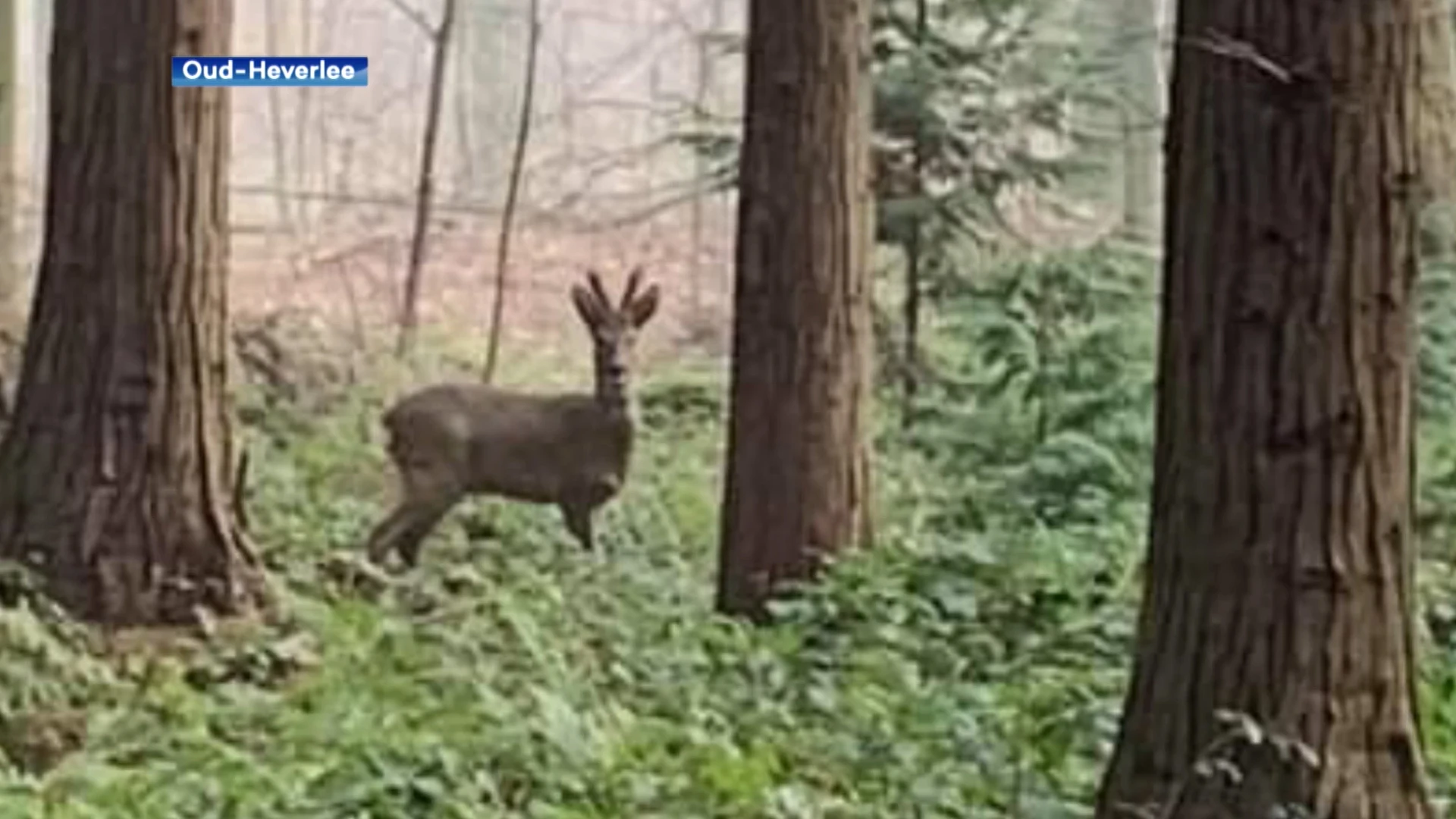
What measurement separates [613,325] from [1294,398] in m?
6.86

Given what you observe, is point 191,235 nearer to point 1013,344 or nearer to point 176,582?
point 176,582

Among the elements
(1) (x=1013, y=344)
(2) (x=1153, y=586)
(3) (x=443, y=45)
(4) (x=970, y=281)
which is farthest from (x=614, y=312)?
(2) (x=1153, y=586)

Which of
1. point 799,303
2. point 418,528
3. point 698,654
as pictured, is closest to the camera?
point 698,654

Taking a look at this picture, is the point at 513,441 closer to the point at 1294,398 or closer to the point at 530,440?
the point at 530,440

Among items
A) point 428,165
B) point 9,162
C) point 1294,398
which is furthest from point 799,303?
point 9,162

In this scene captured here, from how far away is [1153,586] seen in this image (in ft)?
16.9

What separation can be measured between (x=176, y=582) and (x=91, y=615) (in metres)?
0.27

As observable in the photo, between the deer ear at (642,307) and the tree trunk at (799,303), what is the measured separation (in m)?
2.11

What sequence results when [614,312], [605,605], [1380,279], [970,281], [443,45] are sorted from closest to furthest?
[1380,279], [605,605], [614,312], [970,281], [443,45]

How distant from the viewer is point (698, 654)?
27.4 feet

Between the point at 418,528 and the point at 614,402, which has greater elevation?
the point at 614,402

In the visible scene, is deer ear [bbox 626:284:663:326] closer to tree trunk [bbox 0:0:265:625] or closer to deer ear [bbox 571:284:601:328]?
deer ear [bbox 571:284:601:328]

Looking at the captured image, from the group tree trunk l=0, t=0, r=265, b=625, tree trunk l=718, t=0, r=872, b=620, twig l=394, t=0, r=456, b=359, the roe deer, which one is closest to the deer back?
the roe deer

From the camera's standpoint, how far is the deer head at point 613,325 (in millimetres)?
11438
